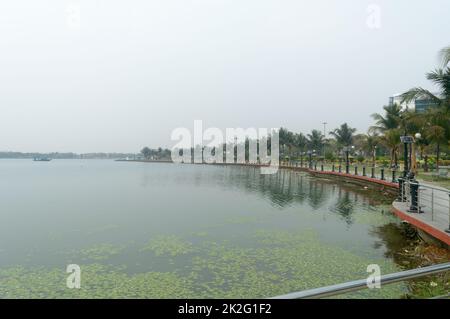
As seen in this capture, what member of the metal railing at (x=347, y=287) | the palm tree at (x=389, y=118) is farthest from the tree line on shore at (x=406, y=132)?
the metal railing at (x=347, y=287)

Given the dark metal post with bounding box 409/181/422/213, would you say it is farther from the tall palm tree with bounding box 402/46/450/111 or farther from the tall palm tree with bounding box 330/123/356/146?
the tall palm tree with bounding box 330/123/356/146

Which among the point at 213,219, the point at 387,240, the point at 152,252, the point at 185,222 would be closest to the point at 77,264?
the point at 152,252

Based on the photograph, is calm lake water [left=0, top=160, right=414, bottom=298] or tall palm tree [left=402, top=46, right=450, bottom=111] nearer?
calm lake water [left=0, top=160, right=414, bottom=298]

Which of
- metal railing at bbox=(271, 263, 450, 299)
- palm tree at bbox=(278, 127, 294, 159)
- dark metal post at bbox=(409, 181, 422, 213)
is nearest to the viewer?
metal railing at bbox=(271, 263, 450, 299)

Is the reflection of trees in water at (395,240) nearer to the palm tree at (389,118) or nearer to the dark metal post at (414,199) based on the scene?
the dark metal post at (414,199)

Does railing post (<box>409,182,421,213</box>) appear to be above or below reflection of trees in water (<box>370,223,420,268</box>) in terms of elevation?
above

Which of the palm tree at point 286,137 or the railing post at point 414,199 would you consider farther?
the palm tree at point 286,137

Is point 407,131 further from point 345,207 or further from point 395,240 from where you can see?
point 395,240

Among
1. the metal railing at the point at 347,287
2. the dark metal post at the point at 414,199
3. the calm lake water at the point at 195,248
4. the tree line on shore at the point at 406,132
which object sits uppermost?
the tree line on shore at the point at 406,132

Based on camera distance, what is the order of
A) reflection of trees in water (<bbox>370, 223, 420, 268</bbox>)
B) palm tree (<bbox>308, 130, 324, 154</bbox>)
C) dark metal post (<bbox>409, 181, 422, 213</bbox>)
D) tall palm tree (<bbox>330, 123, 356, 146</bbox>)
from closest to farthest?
reflection of trees in water (<bbox>370, 223, 420, 268</bbox>) < dark metal post (<bbox>409, 181, 422, 213</bbox>) < tall palm tree (<bbox>330, 123, 356, 146</bbox>) < palm tree (<bbox>308, 130, 324, 154</bbox>)

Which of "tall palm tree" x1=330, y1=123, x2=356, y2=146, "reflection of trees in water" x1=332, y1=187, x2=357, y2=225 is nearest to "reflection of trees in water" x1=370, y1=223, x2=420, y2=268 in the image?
"reflection of trees in water" x1=332, y1=187, x2=357, y2=225

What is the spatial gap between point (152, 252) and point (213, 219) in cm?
628

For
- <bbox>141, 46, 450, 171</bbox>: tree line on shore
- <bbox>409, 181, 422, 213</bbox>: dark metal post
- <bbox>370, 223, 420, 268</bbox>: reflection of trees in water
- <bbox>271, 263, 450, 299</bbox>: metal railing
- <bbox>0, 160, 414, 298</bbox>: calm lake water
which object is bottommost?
<bbox>0, 160, 414, 298</bbox>: calm lake water
